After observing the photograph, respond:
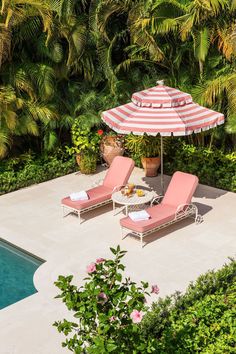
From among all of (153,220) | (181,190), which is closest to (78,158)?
(181,190)

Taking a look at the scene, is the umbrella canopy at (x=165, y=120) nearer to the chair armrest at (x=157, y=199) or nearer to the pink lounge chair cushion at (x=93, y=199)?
the pink lounge chair cushion at (x=93, y=199)

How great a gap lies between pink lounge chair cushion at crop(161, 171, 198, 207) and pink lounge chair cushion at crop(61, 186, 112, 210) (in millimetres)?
1546

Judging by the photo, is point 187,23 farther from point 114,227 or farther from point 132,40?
point 114,227

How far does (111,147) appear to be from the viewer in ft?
57.3

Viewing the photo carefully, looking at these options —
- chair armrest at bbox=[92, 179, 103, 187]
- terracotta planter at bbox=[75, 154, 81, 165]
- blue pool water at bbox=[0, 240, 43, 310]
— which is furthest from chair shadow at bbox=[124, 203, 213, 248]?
terracotta planter at bbox=[75, 154, 81, 165]

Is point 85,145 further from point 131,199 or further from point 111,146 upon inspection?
point 131,199

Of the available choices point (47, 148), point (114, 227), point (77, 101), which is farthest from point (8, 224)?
point (77, 101)

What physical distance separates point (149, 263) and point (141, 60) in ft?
24.0

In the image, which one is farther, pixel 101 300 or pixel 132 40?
pixel 132 40

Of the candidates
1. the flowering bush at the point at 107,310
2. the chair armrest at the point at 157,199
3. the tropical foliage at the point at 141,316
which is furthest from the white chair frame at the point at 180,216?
the flowering bush at the point at 107,310

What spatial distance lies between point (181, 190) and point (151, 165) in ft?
11.7

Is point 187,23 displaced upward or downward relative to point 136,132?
upward

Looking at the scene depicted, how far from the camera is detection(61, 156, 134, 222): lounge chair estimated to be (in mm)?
13485

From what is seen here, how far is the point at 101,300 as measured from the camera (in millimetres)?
6680
